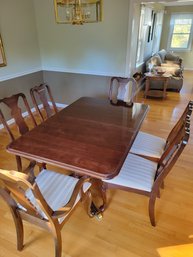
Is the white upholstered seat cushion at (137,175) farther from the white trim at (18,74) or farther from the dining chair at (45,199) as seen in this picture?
the white trim at (18,74)

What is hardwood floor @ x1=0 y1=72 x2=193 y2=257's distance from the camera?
4.99 ft

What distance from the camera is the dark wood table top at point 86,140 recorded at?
1313 millimetres

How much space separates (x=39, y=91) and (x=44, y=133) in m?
0.79

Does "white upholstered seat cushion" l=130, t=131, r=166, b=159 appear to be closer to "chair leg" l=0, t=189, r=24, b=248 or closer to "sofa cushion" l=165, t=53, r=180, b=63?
"chair leg" l=0, t=189, r=24, b=248

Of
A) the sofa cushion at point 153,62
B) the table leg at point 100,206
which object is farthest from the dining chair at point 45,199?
the sofa cushion at point 153,62

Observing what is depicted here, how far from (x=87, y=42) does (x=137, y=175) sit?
2.70 meters

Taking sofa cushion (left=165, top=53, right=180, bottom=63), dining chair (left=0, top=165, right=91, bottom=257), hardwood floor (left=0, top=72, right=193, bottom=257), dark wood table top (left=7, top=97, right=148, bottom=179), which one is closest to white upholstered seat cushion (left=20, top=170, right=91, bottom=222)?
dining chair (left=0, top=165, right=91, bottom=257)

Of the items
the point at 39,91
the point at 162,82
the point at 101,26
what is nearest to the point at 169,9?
the point at 162,82

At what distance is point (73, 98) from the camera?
13.4 ft

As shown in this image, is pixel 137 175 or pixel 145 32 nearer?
pixel 137 175

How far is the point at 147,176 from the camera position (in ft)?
5.15

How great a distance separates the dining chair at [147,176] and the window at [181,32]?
7647 mm

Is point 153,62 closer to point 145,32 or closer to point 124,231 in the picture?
point 145,32

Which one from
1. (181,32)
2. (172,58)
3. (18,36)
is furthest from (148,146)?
(181,32)
